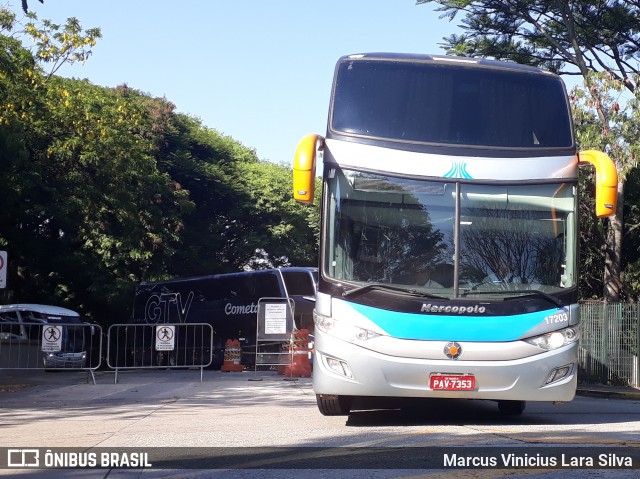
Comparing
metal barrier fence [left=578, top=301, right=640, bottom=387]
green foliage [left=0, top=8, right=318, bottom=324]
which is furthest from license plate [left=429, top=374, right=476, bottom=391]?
green foliage [left=0, top=8, right=318, bottom=324]

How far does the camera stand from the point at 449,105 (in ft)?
36.2

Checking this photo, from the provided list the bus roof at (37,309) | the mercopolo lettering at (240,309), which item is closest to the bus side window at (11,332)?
the mercopolo lettering at (240,309)

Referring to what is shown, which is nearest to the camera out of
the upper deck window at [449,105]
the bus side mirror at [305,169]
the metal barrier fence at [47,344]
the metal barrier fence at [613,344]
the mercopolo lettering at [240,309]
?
the bus side mirror at [305,169]

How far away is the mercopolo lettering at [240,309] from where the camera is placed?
32219mm

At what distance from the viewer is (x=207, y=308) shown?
34875mm

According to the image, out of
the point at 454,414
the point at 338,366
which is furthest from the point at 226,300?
the point at 338,366

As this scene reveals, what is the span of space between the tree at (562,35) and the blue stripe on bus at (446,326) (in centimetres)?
1886

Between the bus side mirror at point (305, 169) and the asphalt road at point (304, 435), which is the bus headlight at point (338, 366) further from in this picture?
the bus side mirror at point (305, 169)

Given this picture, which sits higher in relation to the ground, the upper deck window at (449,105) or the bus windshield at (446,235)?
the upper deck window at (449,105)

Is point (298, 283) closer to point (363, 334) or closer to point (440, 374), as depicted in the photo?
point (363, 334)

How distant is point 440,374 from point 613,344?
1463 centimetres

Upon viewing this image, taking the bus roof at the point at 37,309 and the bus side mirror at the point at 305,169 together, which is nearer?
the bus side mirror at the point at 305,169

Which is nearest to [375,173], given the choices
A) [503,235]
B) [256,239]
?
[503,235]

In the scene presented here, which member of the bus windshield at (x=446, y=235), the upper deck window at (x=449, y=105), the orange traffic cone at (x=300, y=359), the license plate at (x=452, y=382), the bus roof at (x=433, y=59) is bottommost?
the orange traffic cone at (x=300, y=359)
